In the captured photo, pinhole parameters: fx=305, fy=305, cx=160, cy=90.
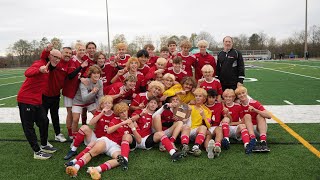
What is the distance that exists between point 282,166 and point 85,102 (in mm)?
3334

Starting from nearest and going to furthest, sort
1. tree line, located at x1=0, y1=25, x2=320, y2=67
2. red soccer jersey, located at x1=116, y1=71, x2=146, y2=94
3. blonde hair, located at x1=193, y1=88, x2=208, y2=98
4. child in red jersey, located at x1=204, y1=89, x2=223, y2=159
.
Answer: child in red jersey, located at x1=204, y1=89, x2=223, y2=159 → blonde hair, located at x1=193, y1=88, x2=208, y2=98 → red soccer jersey, located at x1=116, y1=71, x2=146, y2=94 → tree line, located at x1=0, y1=25, x2=320, y2=67

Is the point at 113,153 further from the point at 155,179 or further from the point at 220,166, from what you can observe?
the point at 220,166

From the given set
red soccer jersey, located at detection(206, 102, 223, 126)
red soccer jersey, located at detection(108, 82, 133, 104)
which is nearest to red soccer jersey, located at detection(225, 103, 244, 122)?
red soccer jersey, located at detection(206, 102, 223, 126)

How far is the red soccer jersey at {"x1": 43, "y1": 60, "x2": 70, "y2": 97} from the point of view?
17.1 feet

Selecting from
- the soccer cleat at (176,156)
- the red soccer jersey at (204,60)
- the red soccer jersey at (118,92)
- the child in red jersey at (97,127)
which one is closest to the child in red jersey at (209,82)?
the red soccer jersey at (204,60)

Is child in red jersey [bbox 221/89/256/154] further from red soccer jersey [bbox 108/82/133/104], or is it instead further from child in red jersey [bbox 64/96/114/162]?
child in red jersey [bbox 64/96/114/162]

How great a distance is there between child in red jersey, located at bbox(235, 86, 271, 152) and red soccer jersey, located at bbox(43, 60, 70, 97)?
9.86 ft

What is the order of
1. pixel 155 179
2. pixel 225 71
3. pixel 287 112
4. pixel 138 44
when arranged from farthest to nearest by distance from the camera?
1. pixel 138 44
2. pixel 287 112
3. pixel 225 71
4. pixel 155 179

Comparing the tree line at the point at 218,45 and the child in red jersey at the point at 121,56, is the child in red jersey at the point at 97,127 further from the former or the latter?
the tree line at the point at 218,45

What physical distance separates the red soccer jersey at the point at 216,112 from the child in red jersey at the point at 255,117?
389 mm

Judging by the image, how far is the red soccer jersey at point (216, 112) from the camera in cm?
526

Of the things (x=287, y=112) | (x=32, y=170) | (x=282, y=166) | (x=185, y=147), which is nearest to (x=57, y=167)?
(x=32, y=170)

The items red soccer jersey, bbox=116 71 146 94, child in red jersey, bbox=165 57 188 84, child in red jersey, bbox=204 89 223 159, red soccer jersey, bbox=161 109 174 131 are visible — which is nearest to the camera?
child in red jersey, bbox=204 89 223 159

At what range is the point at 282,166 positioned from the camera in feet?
13.4
